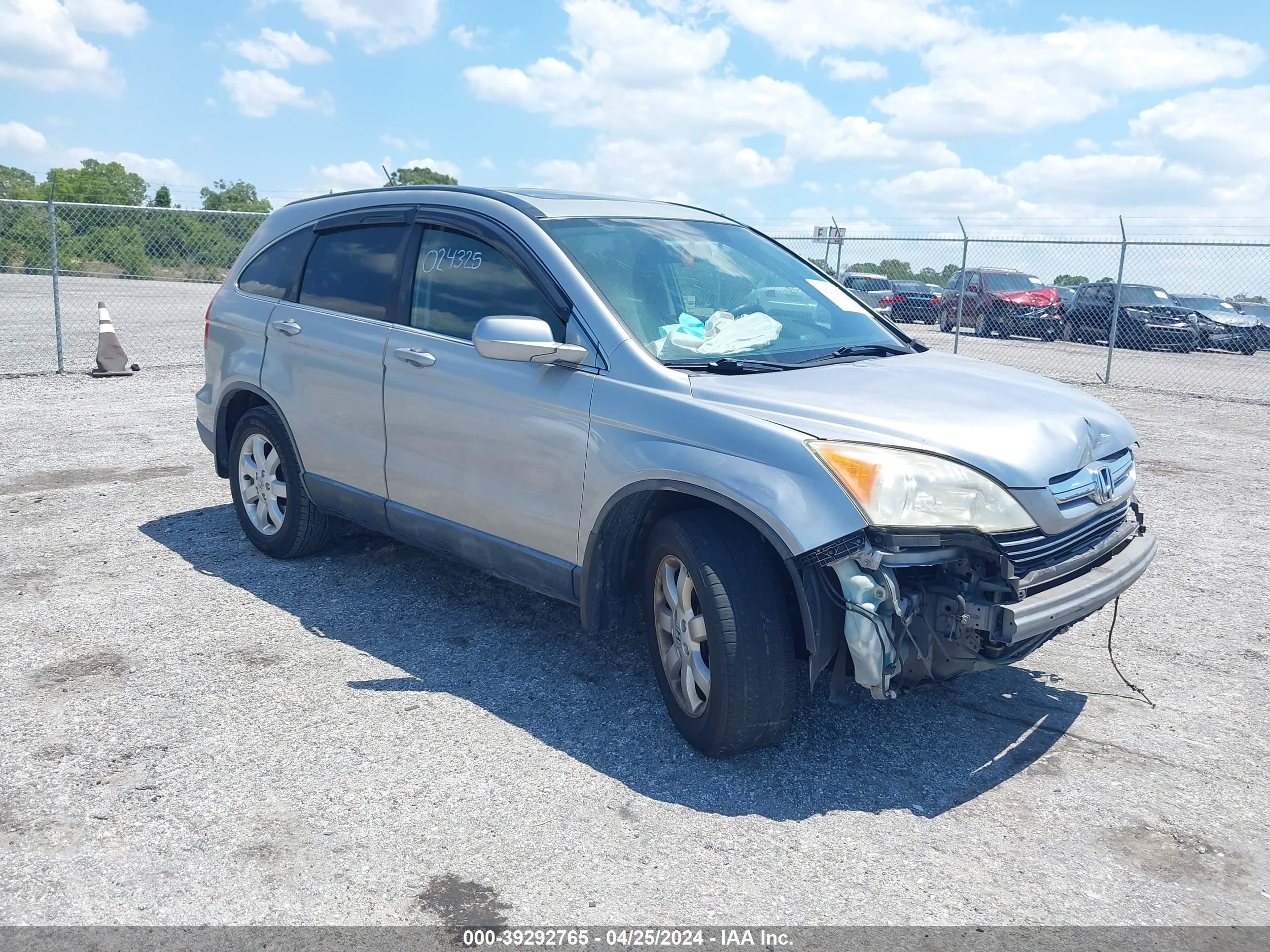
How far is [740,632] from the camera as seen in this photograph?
3.40 meters

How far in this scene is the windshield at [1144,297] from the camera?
20.2m

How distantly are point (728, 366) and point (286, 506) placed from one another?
9.48 feet

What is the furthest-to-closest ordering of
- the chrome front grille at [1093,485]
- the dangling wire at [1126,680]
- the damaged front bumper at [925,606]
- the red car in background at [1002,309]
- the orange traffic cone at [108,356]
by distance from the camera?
the red car in background at [1002,309], the orange traffic cone at [108,356], the dangling wire at [1126,680], the chrome front grille at [1093,485], the damaged front bumper at [925,606]

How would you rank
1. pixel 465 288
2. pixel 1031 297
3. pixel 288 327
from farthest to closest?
pixel 1031 297, pixel 288 327, pixel 465 288

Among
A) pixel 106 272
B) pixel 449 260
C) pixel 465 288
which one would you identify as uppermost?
pixel 449 260

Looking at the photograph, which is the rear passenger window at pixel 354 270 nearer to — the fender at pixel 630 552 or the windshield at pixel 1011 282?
the fender at pixel 630 552

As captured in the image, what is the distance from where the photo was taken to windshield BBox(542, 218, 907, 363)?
161 inches

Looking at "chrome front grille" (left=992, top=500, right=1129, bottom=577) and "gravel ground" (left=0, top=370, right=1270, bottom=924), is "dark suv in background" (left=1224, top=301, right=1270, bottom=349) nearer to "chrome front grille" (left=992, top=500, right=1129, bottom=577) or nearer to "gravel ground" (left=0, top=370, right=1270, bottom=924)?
"gravel ground" (left=0, top=370, right=1270, bottom=924)

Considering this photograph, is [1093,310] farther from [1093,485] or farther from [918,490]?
[918,490]

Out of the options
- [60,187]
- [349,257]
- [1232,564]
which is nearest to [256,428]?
[349,257]

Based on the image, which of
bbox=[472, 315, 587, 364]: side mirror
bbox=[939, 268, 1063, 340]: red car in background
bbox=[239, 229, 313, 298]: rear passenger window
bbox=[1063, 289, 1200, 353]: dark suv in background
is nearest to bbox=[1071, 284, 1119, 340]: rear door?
bbox=[1063, 289, 1200, 353]: dark suv in background

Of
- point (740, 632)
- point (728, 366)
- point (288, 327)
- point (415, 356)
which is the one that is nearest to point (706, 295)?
point (728, 366)

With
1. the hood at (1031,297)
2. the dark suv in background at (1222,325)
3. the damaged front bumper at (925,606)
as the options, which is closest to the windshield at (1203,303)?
the dark suv in background at (1222,325)

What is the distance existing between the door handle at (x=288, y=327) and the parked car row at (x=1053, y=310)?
15.4m
